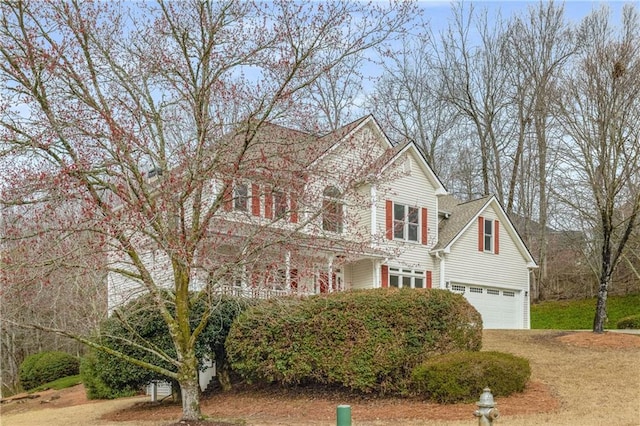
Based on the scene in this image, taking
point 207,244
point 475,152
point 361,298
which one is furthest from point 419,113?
point 207,244

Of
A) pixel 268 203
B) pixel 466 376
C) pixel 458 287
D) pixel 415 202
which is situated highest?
pixel 415 202

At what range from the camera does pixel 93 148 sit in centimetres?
1080

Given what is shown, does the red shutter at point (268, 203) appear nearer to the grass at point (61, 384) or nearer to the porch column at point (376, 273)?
the porch column at point (376, 273)

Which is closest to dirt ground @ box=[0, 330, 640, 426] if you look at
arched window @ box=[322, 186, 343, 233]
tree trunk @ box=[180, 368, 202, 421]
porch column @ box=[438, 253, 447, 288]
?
tree trunk @ box=[180, 368, 202, 421]

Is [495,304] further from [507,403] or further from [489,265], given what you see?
[507,403]

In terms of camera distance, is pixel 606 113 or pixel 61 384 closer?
pixel 606 113

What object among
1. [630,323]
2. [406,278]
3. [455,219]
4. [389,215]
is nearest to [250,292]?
[389,215]

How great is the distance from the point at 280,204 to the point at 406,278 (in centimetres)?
1336

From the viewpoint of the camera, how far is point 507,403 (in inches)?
474

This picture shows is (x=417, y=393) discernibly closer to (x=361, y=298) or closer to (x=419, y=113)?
Answer: (x=361, y=298)

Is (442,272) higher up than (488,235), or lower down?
lower down

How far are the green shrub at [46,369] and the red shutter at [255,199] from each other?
17.6 metres

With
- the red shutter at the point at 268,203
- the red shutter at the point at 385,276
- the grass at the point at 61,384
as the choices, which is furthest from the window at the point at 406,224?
the grass at the point at 61,384

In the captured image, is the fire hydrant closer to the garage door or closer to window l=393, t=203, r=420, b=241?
window l=393, t=203, r=420, b=241
